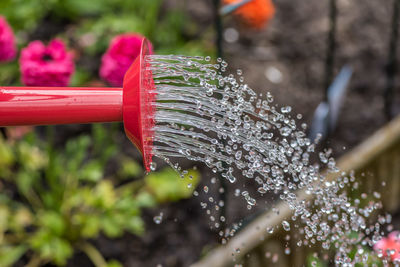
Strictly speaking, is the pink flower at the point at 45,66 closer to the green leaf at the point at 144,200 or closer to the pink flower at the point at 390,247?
the green leaf at the point at 144,200

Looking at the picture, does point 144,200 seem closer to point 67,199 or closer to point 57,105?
point 67,199

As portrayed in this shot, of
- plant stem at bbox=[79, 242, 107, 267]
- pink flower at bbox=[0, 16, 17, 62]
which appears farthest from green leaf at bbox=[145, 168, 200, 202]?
pink flower at bbox=[0, 16, 17, 62]

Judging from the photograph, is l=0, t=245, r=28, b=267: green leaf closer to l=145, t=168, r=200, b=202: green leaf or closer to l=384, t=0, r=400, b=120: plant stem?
l=145, t=168, r=200, b=202: green leaf

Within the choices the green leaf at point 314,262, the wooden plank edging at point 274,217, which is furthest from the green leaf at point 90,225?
the green leaf at point 314,262

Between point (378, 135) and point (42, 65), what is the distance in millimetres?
1347

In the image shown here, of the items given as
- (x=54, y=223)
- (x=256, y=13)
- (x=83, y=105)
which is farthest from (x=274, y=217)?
(x=256, y=13)

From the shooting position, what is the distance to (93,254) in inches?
81.7

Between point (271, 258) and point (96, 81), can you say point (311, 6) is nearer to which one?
point (96, 81)

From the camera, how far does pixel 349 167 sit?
2.11 metres

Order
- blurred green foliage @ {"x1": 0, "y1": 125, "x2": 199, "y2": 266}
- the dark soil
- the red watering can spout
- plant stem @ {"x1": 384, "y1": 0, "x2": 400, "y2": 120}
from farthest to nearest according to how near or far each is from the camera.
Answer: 1. plant stem @ {"x1": 384, "y1": 0, "x2": 400, "y2": 120}
2. the dark soil
3. blurred green foliage @ {"x1": 0, "y1": 125, "x2": 199, "y2": 266}
4. the red watering can spout

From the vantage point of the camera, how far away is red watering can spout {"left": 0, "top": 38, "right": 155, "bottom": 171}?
993 mm

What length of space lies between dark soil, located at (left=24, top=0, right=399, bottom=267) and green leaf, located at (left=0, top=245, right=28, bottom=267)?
0.65 ft

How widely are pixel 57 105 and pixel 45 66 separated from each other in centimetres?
76

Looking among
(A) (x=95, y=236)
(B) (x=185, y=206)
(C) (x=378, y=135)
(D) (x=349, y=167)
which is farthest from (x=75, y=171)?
(C) (x=378, y=135)
